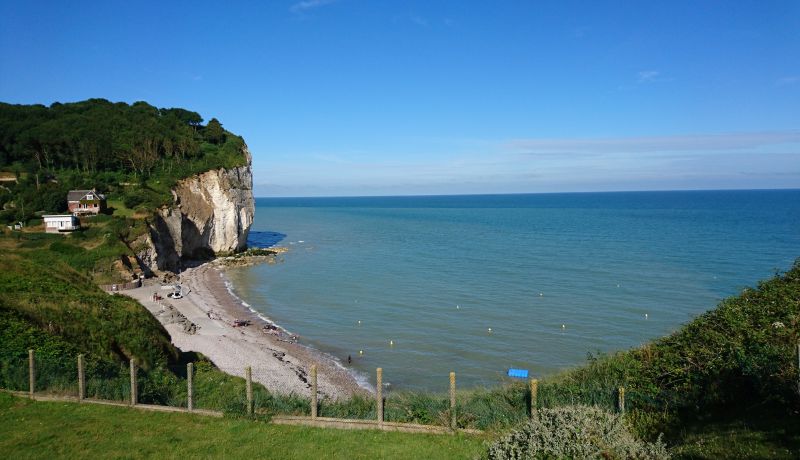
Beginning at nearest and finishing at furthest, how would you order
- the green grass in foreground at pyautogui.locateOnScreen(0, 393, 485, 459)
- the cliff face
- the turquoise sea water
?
the green grass in foreground at pyautogui.locateOnScreen(0, 393, 485, 459) < the turquoise sea water < the cliff face

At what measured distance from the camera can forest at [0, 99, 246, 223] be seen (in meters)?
56.4

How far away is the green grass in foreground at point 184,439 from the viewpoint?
10.0 metres

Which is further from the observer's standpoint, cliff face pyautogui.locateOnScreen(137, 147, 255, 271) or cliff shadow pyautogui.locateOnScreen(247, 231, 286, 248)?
cliff shadow pyautogui.locateOnScreen(247, 231, 286, 248)

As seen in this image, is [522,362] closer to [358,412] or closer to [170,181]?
[358,412]

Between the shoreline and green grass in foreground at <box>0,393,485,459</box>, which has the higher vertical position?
green grass in foreground at <box>0,393,485,459</box>

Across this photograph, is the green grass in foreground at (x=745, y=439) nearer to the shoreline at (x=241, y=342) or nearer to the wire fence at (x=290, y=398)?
the wire fence at (x=290, y=398)

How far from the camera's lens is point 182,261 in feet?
201

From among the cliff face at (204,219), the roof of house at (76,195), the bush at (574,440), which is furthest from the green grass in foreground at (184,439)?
the roof of house at (76,195)

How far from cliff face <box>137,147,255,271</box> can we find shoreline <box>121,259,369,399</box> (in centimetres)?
1045

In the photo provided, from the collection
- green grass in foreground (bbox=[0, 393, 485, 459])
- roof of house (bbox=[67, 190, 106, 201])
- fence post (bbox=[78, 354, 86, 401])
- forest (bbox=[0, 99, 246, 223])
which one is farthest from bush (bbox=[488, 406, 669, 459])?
roof of house (bbox=[67, 190, 106, 201])

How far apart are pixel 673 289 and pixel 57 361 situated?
A: 141ft

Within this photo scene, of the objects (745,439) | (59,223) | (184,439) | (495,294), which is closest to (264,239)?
(59,223)

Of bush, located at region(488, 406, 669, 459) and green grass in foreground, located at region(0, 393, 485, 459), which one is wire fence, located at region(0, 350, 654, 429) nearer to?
green grass in foreground, located at region(0, 393, 485, 459)

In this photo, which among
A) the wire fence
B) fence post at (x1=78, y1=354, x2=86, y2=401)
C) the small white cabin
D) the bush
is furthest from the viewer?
the small white cabin
